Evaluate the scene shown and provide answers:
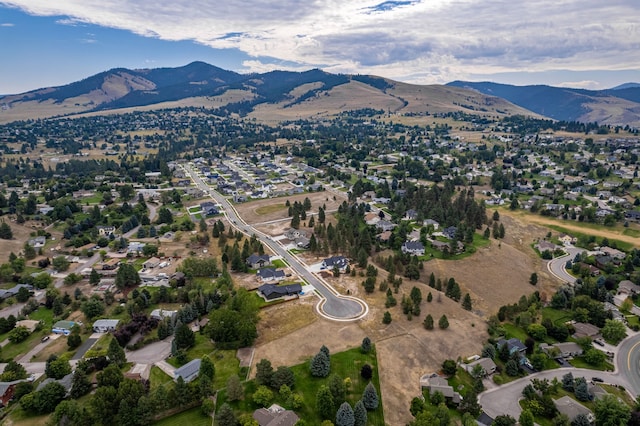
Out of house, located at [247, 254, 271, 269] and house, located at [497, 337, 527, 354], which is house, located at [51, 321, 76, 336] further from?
house, located at [497, 337, 527, 354]

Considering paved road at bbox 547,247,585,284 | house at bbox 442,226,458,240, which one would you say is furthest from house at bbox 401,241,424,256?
paved road at bbox 547,247,585,284

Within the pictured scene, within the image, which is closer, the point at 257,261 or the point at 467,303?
the point at 467,303

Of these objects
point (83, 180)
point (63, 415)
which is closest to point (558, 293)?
point (63, 415)

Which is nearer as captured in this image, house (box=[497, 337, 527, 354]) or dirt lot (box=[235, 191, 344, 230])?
house (box=[497, 337, 527, 354])

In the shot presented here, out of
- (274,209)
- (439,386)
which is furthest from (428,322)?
(274,209)

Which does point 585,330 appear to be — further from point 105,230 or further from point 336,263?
point 105,230

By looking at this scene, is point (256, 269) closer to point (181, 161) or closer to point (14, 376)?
point (14, 376)
